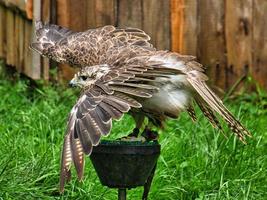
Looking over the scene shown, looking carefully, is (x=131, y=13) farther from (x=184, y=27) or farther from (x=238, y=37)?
(x=238, y=37)

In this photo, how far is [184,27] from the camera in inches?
339

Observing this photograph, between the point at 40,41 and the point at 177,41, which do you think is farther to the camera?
the point at 177,41

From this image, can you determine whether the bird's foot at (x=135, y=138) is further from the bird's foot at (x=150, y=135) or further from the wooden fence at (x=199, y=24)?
the wooden fence at (x=199, y=24)

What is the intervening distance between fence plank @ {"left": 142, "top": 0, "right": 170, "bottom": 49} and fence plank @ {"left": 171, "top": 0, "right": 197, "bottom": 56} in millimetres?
56

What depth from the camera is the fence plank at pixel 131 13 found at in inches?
340

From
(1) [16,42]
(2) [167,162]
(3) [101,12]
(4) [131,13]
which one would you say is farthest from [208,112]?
(1) [16,42]

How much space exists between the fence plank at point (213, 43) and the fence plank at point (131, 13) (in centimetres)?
57

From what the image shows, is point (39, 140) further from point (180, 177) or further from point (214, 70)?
point (214, 70)

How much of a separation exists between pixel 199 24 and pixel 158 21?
38 cm

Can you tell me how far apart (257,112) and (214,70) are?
0.81 metres

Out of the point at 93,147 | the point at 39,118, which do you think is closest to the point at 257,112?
the point at 39,118

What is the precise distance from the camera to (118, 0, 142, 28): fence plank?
865cm

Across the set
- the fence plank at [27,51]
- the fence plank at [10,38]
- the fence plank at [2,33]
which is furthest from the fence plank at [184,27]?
the fence plank at [2,33]

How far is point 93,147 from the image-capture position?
5.20 m
